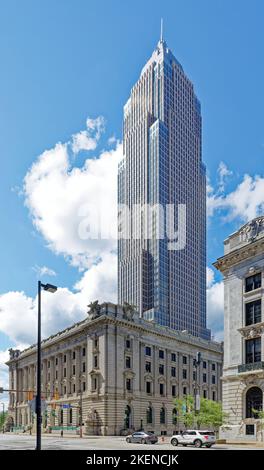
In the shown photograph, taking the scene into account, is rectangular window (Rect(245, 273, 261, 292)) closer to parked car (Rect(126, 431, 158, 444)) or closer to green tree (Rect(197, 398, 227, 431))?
green tree (Rect(197, 398, 227, 431))

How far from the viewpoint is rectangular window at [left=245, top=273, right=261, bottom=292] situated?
4931 cm

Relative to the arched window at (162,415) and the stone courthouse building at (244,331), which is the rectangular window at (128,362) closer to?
the arched window at (162,415)

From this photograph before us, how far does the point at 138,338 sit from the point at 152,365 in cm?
647

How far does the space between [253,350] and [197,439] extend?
10.9 metres

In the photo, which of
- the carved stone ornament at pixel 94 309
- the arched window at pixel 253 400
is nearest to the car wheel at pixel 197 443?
the arched window at pixel 253 400

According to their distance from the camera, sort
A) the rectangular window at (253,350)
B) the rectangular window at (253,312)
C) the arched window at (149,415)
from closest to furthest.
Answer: the rectangular window at (253,350)
the rectangular window at (253,312)
the arched window at (149,415)

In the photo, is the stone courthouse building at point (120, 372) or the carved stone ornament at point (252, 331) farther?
the stone courthouse building at point (120, 372)

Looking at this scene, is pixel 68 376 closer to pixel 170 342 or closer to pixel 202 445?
pixel 170 342

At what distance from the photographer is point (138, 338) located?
Result: 89.2 metres

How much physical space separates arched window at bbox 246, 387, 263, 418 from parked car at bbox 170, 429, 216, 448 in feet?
20.6

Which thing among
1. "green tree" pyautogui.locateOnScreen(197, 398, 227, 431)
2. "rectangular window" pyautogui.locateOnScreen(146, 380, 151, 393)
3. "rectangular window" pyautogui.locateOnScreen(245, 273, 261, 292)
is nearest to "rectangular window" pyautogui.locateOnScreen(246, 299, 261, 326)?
"rectangular window" pyautogui.locateOnScreen(245, 273, 261, 292)

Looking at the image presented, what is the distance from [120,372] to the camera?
84250 mm

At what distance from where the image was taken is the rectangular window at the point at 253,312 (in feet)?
160

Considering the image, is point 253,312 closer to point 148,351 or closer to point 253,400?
point 253,400
